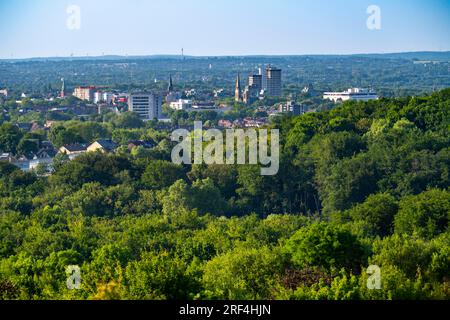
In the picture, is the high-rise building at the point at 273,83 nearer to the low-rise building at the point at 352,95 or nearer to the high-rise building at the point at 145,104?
the low-rise building at the point at 352,95

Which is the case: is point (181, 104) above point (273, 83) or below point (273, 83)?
below

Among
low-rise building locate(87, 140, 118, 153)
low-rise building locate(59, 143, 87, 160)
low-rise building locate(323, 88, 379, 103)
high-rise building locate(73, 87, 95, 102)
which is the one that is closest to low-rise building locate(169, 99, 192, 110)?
high-rise building locate(73, 87, 95, 102)

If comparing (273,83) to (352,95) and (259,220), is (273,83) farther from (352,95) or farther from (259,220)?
(259,220)

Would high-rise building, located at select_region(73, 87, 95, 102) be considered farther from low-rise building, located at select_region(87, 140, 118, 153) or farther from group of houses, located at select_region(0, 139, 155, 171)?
group of houses, located at select_region(0, 139, 155, 171)

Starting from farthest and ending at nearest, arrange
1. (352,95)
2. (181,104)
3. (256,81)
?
(256,81) → (352,95) → (181,104)

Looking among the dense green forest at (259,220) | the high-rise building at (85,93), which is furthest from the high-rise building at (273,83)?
the dense green forest at (259,220)

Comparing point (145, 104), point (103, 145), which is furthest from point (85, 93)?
point (103, 145)
